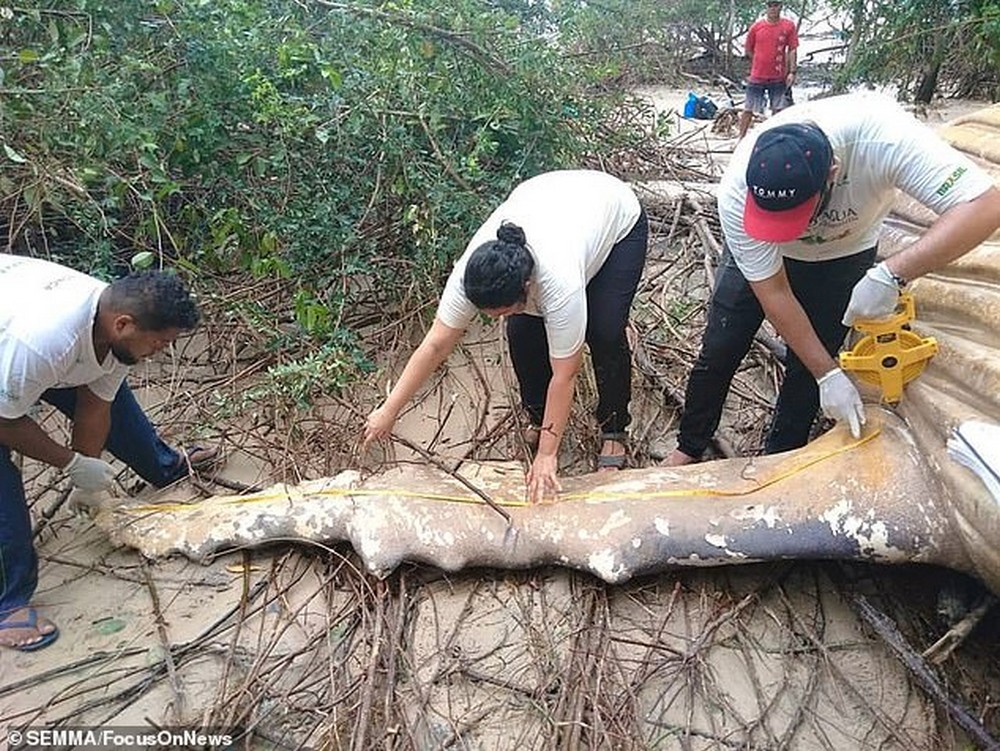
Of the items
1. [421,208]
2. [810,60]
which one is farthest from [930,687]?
[810,60]

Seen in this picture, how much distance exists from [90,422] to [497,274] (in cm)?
131

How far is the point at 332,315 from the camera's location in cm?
329

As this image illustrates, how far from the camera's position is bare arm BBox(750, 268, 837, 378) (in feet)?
6.82

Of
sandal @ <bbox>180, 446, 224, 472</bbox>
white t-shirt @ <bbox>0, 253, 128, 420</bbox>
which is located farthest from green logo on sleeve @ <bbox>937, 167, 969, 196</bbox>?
sandal @ <bbox>180, 446, 224, 472</bbox>

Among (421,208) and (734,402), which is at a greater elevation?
(421,208)

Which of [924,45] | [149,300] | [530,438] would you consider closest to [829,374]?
[530,438]

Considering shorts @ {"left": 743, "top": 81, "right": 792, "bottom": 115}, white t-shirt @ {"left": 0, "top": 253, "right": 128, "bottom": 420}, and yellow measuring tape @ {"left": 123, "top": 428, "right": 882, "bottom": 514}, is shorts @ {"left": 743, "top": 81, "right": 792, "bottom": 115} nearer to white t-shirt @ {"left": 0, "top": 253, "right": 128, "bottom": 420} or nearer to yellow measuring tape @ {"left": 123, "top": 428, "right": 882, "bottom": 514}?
yellow measuring tape @ {"left": 123, "top": 428, "right": 882, "bottom": 514}

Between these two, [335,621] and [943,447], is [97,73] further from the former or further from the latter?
[943,447]

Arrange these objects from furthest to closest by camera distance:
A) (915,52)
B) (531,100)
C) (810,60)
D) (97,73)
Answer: (810,60)
(915,52)
(531,100)
(97,73)

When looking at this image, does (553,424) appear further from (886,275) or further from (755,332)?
(886,275)

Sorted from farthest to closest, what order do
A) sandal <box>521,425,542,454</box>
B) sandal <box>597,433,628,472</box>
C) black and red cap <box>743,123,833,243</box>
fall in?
sandal <box>521,425,542,454</box> → sandal <box>597,433,628,472</box> → black and red cap <box>743,123,833,243</box>

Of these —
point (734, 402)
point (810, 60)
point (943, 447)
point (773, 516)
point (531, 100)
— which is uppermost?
point (531, 100)

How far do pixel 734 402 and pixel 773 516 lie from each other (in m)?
1.05

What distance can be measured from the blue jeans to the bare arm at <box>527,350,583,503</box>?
1.27 metres
